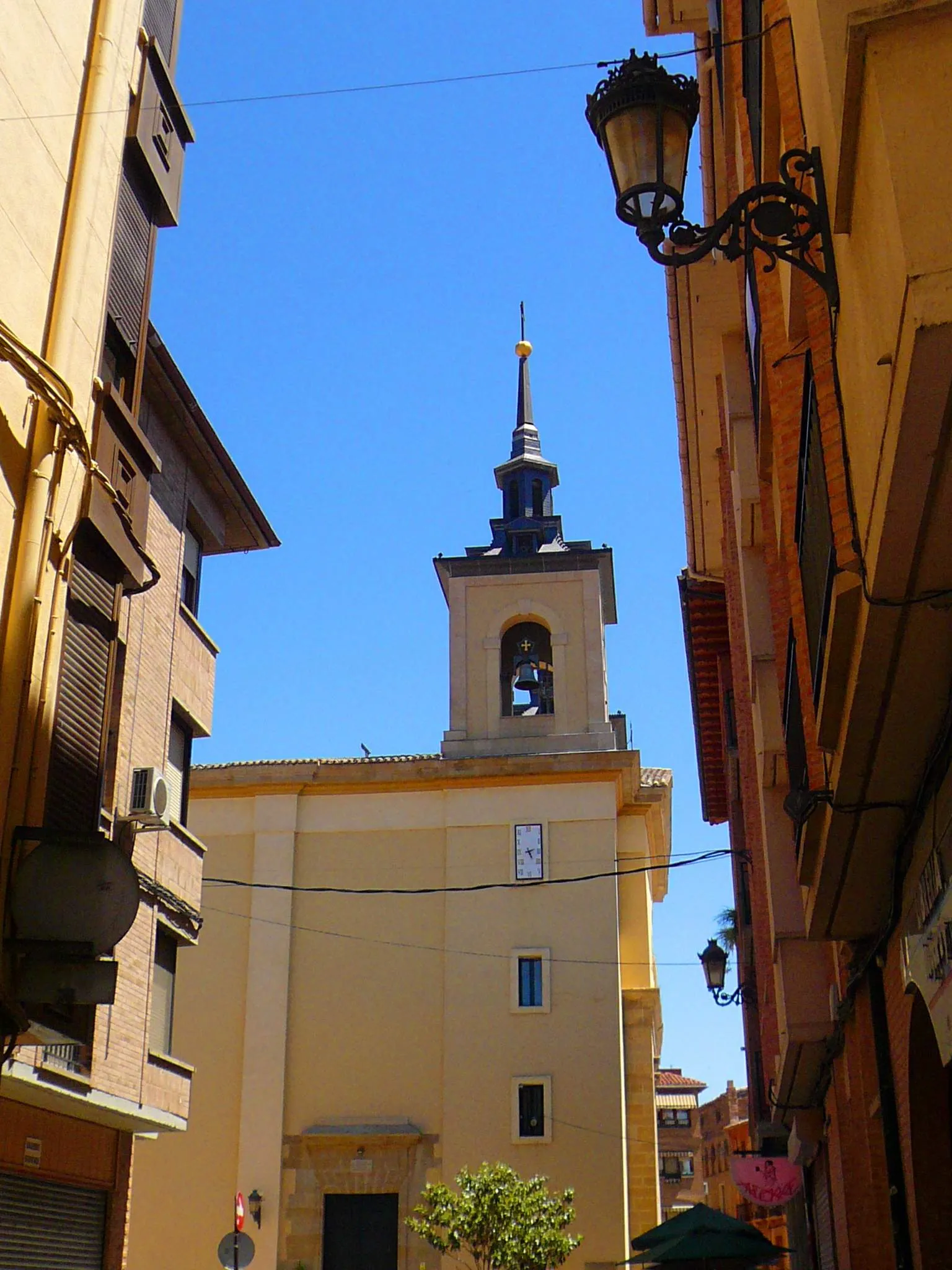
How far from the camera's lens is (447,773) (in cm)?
3400

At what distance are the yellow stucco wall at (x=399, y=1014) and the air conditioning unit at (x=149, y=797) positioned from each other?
17857 millimetres

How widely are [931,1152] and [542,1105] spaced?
24.3 metres

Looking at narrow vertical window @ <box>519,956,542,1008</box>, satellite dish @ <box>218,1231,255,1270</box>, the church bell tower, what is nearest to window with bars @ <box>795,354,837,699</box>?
satellite dish @ <box>218,1231,255,1270</box>

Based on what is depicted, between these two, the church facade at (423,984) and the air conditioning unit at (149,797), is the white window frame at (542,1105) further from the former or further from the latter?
the air conditioning unit at (149,797)

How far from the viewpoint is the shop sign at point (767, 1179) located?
51.3 feet

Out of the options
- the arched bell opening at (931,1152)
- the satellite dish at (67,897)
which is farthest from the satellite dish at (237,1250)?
the arched bell opening at (931,1152)

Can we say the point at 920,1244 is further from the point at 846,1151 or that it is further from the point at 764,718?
the point at 764,718

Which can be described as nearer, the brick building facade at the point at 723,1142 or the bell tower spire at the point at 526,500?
the bell tower spire at the point at 526,500

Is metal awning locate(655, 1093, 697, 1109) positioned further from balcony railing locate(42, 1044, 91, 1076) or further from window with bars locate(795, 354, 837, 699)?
window with bars locate(795, 354, 837, 699)

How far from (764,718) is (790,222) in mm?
8076

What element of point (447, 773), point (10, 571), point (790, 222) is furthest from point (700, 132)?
point (447, 773)

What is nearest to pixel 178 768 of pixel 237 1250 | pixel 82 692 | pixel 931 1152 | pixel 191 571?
pixel 191 571

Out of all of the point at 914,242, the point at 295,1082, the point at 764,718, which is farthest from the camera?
the point at 295,1082

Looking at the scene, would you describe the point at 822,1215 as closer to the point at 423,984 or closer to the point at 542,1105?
the point at 542,1105
